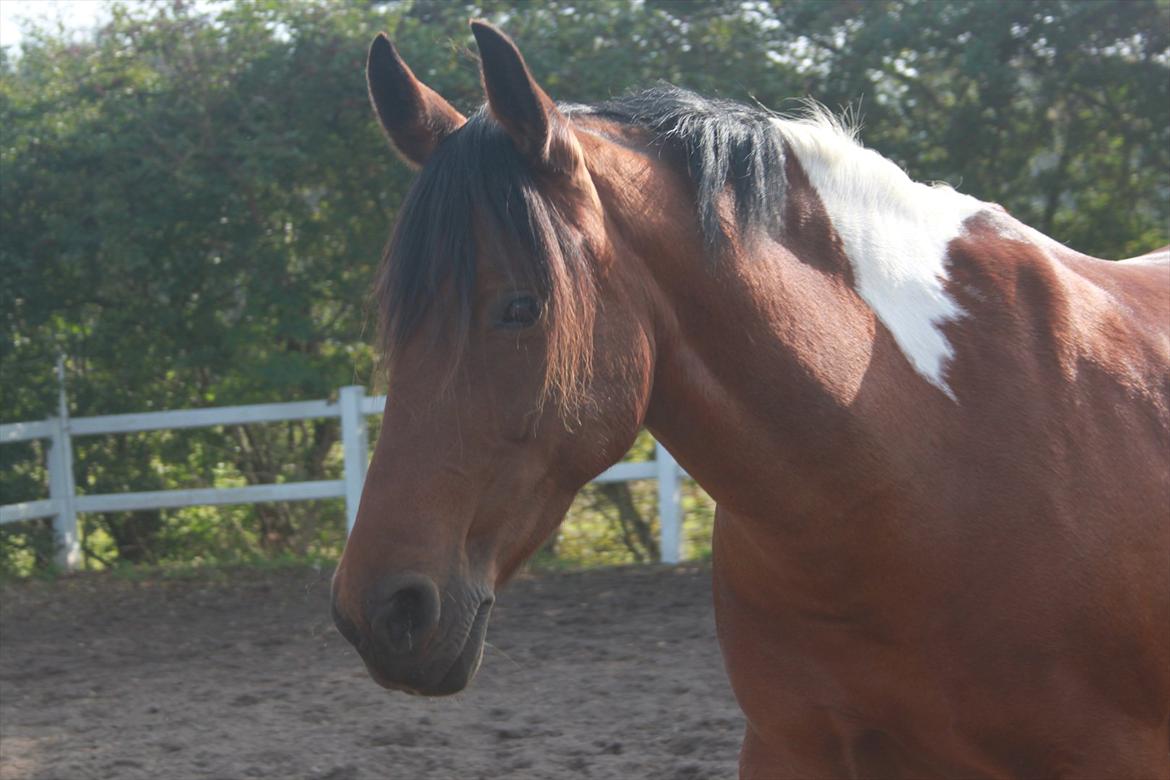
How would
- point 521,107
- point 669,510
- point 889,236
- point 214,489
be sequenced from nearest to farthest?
point 521,107, point 889,236, point 669,510, point 214,489

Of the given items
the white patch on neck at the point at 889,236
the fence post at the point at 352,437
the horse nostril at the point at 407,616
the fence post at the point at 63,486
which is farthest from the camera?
the fence post at the point at 63,486

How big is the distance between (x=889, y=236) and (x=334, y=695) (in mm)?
3542

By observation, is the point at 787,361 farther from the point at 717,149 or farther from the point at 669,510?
the point at 669,510

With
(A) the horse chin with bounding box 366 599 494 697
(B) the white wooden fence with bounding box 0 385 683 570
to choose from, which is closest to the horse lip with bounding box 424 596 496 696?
(A) the horse chin with bounding box 366 599 494 697

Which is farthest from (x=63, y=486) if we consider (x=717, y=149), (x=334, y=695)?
(x=717, y=149)

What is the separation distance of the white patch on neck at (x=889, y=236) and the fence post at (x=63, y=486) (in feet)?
25.1

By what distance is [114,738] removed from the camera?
15.4 ft

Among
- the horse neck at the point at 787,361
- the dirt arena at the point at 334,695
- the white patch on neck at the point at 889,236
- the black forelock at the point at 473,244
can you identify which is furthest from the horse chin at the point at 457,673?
the dirt arena at the point at 334,695

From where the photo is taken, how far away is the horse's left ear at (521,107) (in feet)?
6.39

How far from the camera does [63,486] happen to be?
8945mm

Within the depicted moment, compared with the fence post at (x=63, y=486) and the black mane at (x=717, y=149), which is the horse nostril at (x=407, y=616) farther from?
the fence post at (x=63, y=486)

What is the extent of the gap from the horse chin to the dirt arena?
3.49ft

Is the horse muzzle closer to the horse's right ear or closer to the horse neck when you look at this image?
the horse neck

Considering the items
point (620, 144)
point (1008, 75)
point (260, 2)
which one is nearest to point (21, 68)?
point (260, 2)
